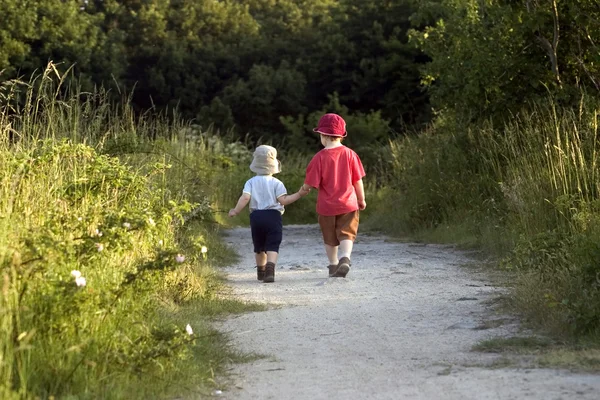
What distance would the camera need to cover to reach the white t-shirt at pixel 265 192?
428 inches

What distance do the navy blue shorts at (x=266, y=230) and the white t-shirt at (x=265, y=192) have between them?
64 mm

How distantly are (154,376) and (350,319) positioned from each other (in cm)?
249

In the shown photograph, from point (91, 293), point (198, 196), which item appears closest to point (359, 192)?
point (198, 196)

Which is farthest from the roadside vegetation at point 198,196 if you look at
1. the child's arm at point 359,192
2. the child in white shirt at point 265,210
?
the child's arm at point 359,192

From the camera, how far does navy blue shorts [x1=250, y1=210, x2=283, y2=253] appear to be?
10.8 meters

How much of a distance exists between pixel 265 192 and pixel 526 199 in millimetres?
2563

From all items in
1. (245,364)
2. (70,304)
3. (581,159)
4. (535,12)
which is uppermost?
(535,12)

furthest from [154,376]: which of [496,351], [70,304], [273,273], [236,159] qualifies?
[236,159]

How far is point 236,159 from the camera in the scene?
25969 millimetres

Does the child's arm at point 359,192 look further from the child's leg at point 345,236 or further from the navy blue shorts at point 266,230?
the navy blue shorts at point 266,230

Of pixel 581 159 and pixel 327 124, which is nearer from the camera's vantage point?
pixel 581 159

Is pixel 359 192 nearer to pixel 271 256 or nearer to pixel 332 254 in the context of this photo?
Result: pixel 332 254

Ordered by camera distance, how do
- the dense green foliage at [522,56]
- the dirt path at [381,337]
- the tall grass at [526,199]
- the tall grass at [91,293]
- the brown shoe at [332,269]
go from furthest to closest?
the dense green foliage at [522,56], the brown shoe at [332,269], the tall grass at [526,199], the dirt path at [381,337], the tall grass at [91,293]

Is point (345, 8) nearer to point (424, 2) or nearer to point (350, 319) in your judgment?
point (424, 2)
